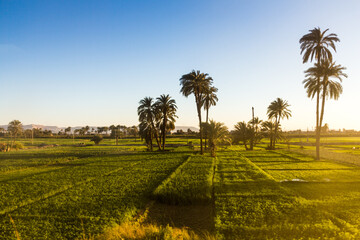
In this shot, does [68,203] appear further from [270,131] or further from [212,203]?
[270,131]

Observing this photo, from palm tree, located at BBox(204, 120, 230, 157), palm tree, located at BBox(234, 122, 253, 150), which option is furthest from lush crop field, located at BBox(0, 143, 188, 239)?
palm tree, located at BBox(234, 122, 253, 150)

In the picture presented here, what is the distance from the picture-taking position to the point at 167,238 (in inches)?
314

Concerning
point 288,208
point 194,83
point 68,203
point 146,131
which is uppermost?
point 194,83

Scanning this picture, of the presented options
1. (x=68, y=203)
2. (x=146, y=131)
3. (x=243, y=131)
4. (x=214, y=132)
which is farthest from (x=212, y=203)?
(x=243, y=131)

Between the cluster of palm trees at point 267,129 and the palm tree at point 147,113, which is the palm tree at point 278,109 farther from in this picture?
the palm tree at point 147,113

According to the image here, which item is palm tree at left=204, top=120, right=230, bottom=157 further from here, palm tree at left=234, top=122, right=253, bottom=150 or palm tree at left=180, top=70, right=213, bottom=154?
palm tree at left=234, top=122, right=253, bottom=150

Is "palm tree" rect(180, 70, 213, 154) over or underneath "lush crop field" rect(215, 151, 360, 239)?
over

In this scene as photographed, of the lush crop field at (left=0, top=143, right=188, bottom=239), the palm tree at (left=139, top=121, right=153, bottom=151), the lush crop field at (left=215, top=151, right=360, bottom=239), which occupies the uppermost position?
the palm tree at (left=139, top=121, right=153, bottom=151)

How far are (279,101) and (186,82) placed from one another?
30.7 metres

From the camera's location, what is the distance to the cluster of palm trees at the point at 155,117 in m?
55.3

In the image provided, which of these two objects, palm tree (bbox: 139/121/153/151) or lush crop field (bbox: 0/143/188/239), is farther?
palm tree (bbox: 139/121/153/151)

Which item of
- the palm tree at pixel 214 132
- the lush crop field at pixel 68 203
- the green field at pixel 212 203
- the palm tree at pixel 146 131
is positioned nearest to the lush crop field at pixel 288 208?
the green field at pixel 212 203

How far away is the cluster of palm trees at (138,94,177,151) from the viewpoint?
182 ft

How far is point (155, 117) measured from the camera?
Answer: 2235 inches
